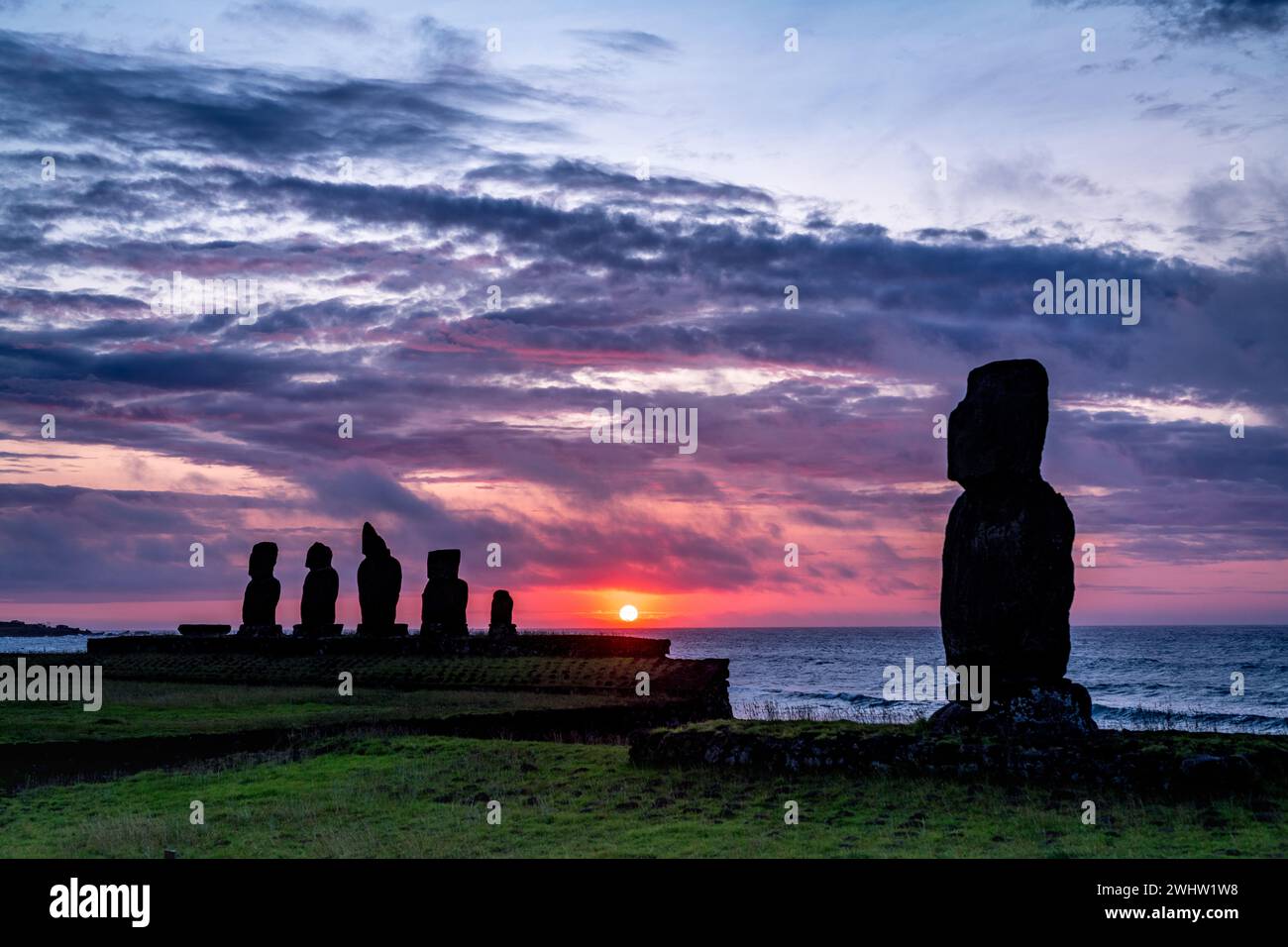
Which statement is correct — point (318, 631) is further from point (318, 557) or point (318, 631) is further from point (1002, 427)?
point (1002, 427)

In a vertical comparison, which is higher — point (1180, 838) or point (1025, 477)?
point (1025, 477)

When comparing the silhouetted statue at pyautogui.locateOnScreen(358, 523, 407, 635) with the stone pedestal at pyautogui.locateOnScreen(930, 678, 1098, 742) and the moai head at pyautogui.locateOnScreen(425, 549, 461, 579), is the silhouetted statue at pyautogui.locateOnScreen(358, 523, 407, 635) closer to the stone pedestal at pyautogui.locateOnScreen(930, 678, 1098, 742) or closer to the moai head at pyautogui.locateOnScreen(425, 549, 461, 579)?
the moai head at pyautogui.locateOnScreen(425, 549, 461, 579)

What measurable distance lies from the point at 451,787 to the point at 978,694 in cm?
830

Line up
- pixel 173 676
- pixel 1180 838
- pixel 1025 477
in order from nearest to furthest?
pixel 1180 838
pixel 1025 477
pixel 173 676

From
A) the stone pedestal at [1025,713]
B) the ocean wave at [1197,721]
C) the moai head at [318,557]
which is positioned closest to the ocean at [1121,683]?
the ocean wave at [1197,721]

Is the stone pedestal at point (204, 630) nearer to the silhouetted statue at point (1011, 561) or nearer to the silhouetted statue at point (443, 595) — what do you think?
the silhouetted statue at point (443, 595)

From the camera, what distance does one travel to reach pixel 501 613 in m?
56.7

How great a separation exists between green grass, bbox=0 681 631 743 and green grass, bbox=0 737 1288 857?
7.13 metres

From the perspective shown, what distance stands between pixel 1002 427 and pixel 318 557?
40086 mm

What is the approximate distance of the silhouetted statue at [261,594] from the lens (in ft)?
185
